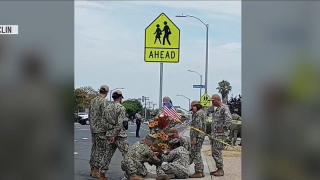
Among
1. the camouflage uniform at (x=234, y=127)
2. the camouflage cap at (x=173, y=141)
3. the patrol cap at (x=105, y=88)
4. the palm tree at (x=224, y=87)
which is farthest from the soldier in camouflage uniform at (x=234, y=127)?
the patrol cap at (x=105, y=88)

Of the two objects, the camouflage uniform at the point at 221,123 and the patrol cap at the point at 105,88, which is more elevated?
the patrol cap at the point at 105,88

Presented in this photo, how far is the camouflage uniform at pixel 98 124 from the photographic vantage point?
8141 mm

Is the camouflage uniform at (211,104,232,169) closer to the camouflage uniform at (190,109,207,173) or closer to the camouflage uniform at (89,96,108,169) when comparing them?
the camouflage uniform at (190,109,207,173)

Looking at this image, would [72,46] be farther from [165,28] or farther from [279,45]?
[165,28]

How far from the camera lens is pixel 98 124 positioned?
8.25m

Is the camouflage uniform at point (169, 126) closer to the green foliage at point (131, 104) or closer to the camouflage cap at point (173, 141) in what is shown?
the camouflage cap at point (173, 141)

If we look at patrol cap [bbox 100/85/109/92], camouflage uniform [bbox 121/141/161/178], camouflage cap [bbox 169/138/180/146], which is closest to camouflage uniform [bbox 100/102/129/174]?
camouflage uniform [bbox 121/141/161/178]

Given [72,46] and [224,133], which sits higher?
[72,46]

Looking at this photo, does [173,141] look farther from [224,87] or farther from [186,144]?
[224,87]

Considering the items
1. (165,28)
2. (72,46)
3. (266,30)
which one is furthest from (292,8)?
(165,28)

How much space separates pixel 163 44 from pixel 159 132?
1.64 m

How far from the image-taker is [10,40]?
3527 millimetres

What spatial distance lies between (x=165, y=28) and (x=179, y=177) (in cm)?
285

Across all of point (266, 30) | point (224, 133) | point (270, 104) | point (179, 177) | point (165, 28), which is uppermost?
point (165, 28)
